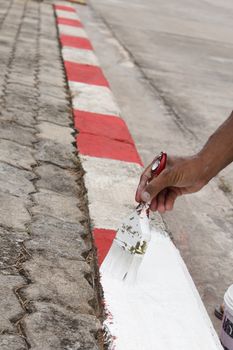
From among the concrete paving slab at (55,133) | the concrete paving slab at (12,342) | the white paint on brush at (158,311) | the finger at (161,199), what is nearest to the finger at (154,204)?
the finger at (161,199)

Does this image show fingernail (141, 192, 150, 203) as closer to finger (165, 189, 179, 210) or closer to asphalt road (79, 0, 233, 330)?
finger (165, 189, 179, 210)

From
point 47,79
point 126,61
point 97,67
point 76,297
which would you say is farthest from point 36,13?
point 76,297

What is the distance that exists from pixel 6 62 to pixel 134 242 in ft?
12.8

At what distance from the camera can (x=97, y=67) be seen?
20.7 feet

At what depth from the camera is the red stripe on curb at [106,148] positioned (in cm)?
358

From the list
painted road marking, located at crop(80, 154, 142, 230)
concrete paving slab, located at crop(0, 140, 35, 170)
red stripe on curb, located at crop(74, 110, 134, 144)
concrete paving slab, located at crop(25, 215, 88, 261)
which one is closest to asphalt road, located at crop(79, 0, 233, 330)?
red stripe on curb, located at crop(74, 110, 134, 144)

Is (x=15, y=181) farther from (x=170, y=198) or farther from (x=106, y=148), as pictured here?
(x=170, y=198)

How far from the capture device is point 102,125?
13.8 feet

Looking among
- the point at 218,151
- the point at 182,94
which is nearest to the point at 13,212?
the point at 218,151

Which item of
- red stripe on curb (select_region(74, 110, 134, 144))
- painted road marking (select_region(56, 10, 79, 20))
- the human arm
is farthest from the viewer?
painted road marking (select_region(56, 10, 79, 20))

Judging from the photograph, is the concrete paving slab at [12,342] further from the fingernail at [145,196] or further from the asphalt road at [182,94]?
the asphalt road at [182,94]

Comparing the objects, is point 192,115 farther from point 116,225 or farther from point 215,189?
point 116,225

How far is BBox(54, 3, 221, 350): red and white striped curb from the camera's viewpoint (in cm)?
260

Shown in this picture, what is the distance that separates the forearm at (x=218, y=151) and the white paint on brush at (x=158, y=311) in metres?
0.50
